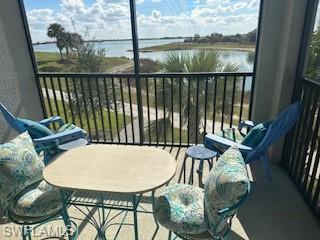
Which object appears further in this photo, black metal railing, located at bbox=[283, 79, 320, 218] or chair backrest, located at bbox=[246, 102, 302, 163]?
black metal railing, located at bbox=[283, 79, 320, 218]

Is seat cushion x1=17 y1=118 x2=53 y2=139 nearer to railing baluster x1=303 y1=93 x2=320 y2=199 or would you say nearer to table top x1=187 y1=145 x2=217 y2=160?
table top x1=187 y1=145 x2=217 y2=160

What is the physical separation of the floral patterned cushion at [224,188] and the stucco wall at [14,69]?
2.53 metres

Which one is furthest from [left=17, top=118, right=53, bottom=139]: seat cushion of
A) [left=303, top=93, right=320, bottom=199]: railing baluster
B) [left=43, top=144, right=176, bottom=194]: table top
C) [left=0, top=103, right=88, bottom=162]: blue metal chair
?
[left=303, top=93, right=320, bottom=199]: railing baluster

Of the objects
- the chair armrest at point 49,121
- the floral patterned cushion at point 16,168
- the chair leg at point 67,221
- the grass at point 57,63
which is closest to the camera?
the floral patterned cushion at point 16,168

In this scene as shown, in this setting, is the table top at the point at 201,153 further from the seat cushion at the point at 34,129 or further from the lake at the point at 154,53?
the seat cushion at the point at 34,129

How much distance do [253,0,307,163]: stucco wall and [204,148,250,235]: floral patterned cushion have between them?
1.47 meters

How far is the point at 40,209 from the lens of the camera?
4.85ft

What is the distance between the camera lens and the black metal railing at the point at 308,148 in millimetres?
1954

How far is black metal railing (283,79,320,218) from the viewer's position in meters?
1.95

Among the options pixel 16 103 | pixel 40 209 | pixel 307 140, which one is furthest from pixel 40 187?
pixel 307 140

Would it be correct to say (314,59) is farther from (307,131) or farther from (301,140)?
(301,140)

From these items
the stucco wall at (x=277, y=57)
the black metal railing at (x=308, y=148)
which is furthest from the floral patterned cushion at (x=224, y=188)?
the stucco wall at (x=277, y=57)

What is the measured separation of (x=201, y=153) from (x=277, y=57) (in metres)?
1.35

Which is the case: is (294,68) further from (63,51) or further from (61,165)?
(63,51)
